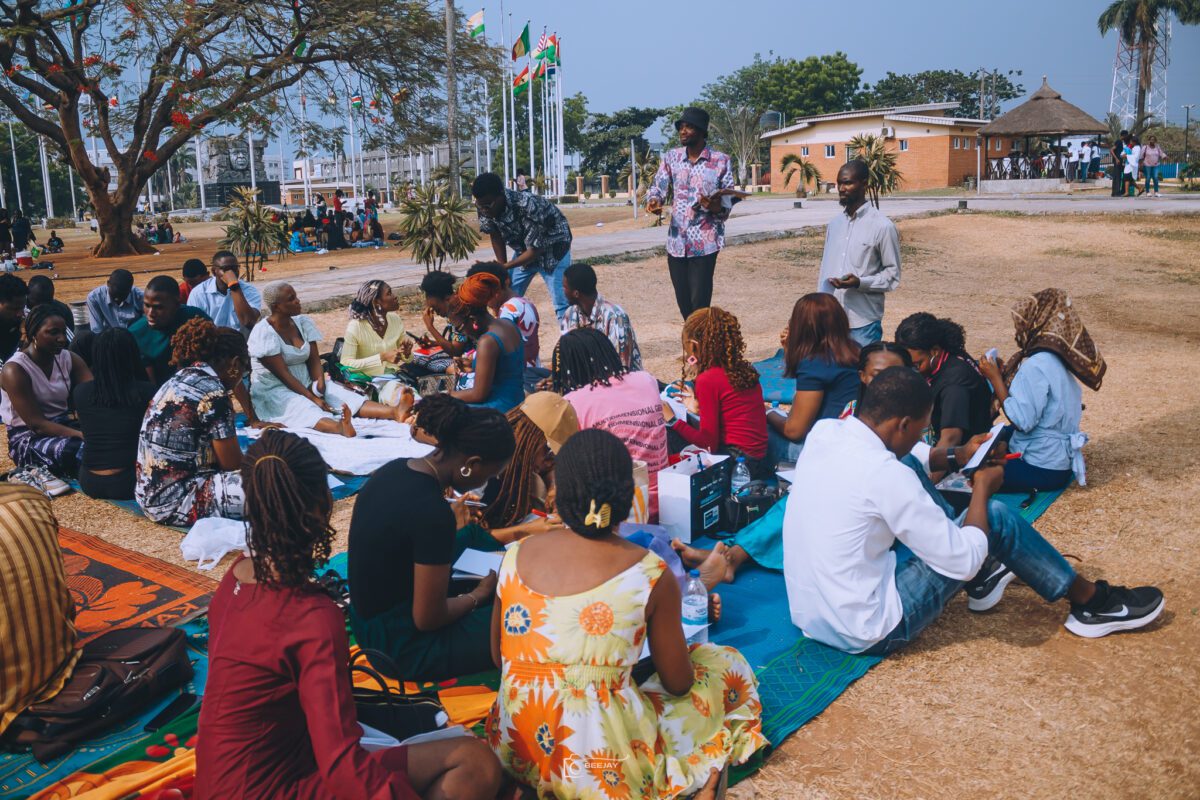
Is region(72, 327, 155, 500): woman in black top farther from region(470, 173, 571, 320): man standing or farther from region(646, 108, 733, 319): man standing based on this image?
region(646, 108, 733, 319): man standing

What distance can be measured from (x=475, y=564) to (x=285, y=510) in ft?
4.87

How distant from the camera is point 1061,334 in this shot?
5.30 metres

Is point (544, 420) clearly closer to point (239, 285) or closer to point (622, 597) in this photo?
point (622, 597)

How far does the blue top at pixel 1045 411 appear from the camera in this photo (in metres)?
5.29

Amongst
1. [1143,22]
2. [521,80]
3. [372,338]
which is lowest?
[372,338]

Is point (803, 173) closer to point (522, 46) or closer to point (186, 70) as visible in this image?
point (522, 46)

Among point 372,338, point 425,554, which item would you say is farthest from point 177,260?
point 425,554

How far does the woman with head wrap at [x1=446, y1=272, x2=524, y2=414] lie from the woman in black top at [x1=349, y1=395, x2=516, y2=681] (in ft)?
8.10

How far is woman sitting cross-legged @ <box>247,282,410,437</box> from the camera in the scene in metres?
7.18

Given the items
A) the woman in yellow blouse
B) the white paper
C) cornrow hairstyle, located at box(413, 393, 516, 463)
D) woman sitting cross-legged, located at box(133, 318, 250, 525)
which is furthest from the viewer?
the woman in yellow blouse

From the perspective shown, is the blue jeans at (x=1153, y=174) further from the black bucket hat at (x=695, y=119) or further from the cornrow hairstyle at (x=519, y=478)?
the cornrow hairstyle at (x=519, y=478)

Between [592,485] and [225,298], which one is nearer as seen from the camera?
[592,485]

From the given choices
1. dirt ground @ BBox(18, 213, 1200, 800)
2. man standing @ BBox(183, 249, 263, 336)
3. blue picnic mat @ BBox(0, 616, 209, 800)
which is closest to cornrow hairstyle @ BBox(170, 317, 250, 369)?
dirt ground @ BBox(18, 213, 1200, 800)

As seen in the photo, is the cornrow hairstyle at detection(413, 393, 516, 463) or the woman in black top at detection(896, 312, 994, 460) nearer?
the cornrow hairstyle at detection(413, 393, 516, 463)
